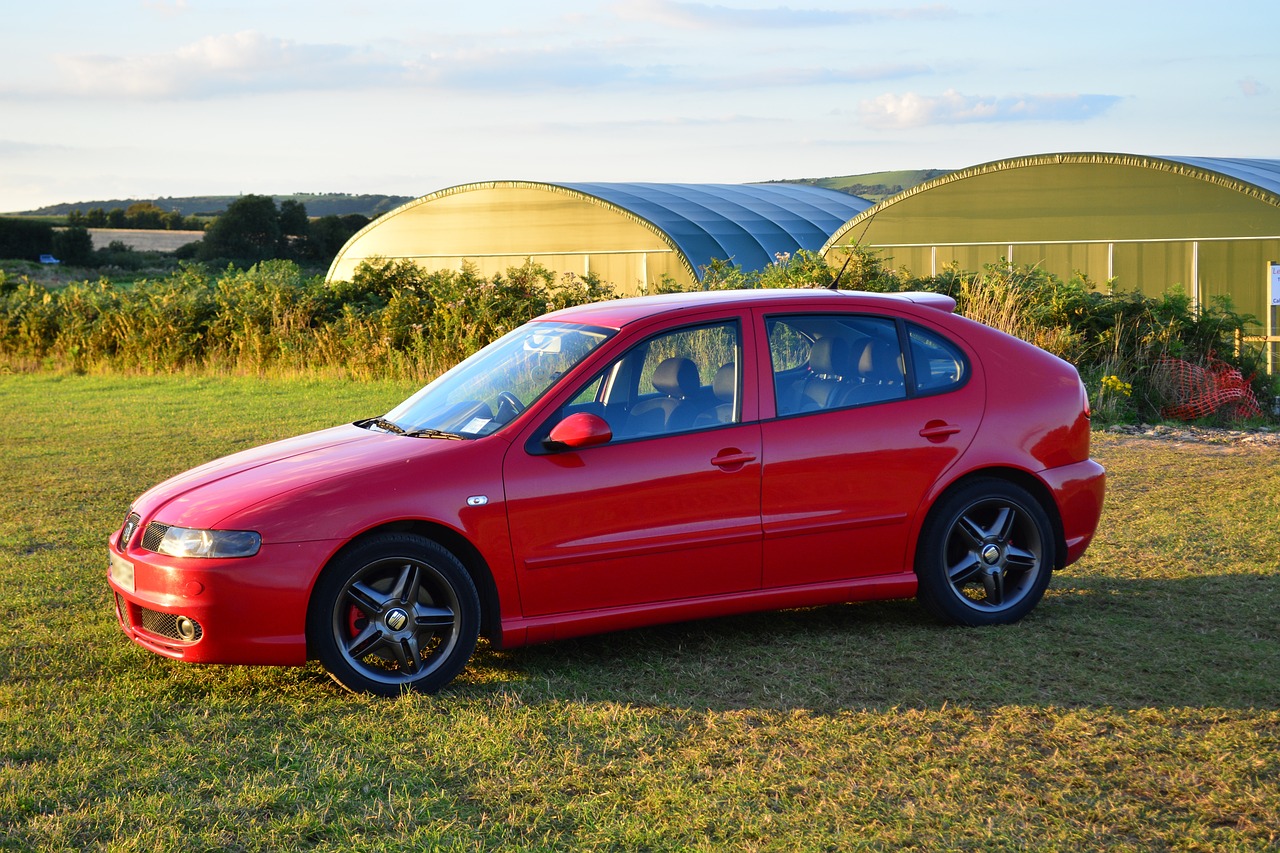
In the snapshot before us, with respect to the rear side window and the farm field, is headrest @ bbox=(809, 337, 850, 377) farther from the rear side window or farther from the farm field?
the farm field

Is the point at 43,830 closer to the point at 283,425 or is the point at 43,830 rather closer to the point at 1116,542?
the point at 1116,542

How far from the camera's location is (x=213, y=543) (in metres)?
5.22

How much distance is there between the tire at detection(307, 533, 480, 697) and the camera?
526 centimetres

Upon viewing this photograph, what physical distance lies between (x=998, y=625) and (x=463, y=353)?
47.1 feet

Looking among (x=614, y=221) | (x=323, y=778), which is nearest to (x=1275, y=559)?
(x=323, y=778)

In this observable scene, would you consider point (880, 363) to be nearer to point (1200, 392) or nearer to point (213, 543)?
point (213, 543)

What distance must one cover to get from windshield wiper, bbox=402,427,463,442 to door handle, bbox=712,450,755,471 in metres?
1.12

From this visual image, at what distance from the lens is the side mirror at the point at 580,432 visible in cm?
545

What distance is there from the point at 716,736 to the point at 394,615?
1428mm

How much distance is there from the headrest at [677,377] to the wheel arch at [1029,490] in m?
1.29

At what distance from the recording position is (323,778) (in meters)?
4.40

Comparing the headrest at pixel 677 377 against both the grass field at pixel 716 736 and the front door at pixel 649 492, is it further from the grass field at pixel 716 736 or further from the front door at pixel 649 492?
the grass field at pixel 716 736

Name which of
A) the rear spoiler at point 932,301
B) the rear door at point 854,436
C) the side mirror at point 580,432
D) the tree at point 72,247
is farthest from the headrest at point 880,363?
the tree at point 72,247

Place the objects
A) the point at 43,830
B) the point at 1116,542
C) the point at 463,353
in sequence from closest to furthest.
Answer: the point at 43,830, the point at 1116,542, the point at 463,353
